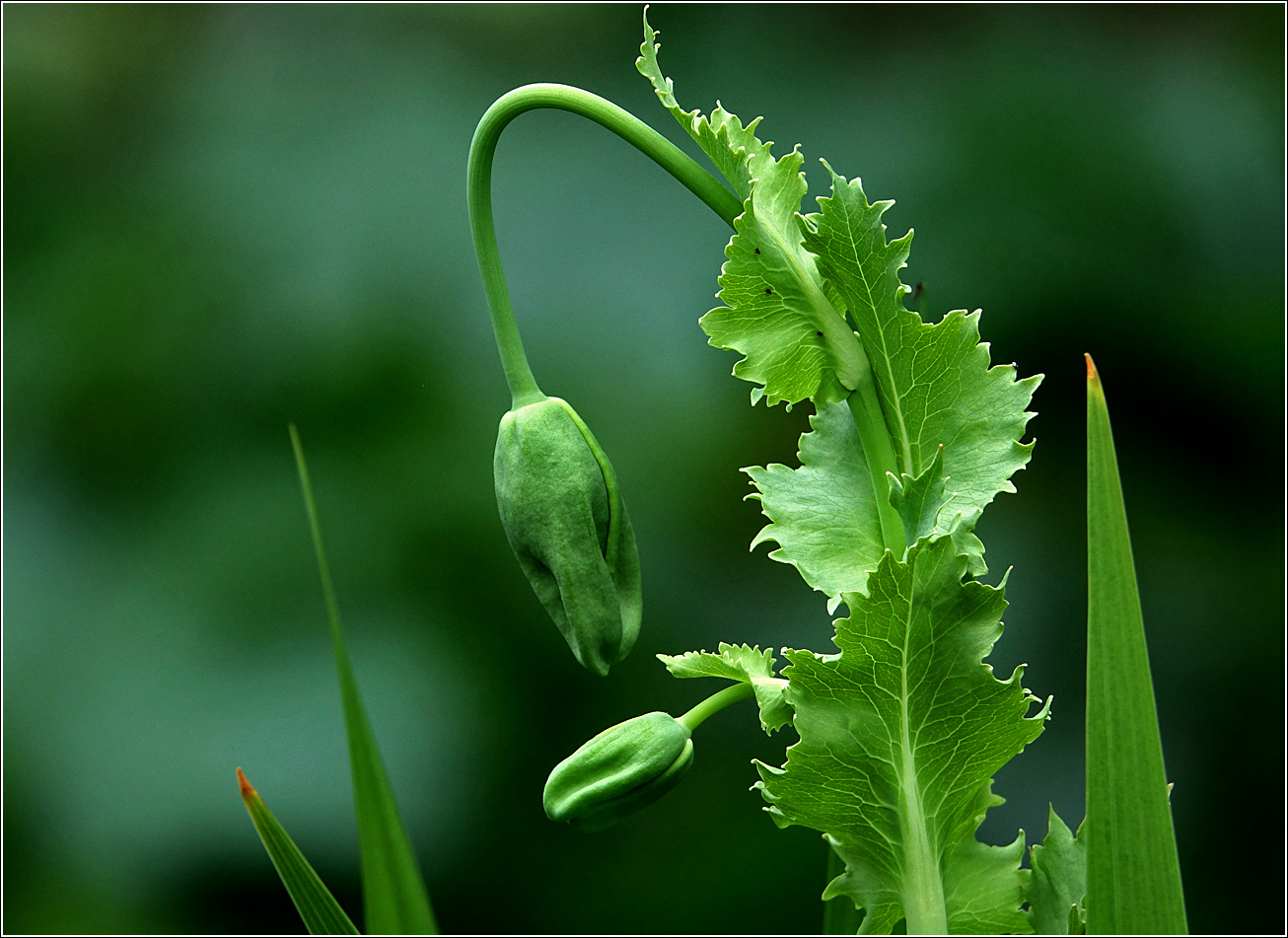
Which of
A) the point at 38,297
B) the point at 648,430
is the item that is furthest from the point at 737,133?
the point at 38,297

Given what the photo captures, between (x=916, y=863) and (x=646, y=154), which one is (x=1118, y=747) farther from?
(x=646, y=154)

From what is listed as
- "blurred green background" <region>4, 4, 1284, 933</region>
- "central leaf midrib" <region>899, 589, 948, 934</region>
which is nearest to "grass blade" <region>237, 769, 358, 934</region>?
"central leaf midrib" <region>899, 589, 948, 934</region>

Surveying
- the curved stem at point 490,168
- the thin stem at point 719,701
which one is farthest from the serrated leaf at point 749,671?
the curved stem at point 490,168

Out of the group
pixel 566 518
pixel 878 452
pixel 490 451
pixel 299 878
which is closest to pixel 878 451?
pixel 878 452

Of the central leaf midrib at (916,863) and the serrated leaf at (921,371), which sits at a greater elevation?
the serrated leaf at (921,371)

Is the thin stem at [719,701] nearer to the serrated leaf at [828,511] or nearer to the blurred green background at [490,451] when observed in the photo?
the serrated leaf at [828,511]

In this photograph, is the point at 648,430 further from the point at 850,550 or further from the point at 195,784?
the point at 850,550

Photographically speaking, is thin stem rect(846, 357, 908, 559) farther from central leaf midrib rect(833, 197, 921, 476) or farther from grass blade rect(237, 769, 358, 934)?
grass blade rect(237, 769, 358, 934)
